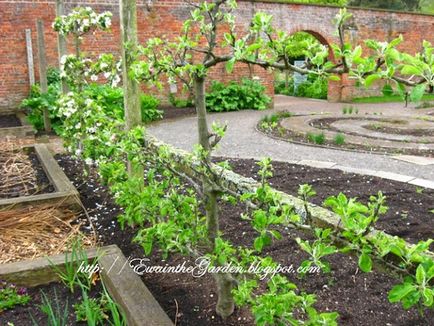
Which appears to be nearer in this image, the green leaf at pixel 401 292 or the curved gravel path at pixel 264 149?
the green leaf at pixel 401 292

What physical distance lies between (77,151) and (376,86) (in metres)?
18.1

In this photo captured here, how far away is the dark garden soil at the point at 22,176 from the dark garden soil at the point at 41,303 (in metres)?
1.97

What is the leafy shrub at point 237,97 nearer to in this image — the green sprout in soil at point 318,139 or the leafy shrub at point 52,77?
the leafy shrub at point 52,77

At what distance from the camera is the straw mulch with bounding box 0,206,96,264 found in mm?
3334

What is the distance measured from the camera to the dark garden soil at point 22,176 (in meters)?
4.62

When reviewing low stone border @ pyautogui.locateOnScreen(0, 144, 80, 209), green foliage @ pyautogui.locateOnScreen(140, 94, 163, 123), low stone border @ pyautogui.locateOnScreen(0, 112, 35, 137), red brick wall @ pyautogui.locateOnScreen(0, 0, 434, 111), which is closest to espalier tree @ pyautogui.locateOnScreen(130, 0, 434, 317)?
low stone border @ pyautogui.locateOnScreen(0, 144, 80, 209)

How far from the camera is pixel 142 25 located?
13.4 metres

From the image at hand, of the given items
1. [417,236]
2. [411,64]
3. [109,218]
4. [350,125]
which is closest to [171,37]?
[350,125]

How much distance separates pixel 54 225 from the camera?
3793 millimetres

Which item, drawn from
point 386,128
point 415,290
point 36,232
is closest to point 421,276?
point 415,290

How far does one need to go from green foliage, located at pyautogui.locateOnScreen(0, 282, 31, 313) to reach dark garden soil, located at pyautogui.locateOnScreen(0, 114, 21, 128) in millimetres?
7466

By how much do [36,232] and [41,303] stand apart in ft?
3.69

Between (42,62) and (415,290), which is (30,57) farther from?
(415,290)

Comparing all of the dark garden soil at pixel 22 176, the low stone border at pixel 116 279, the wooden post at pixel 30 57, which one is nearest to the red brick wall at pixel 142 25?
the wooden post at pixel 30 57
